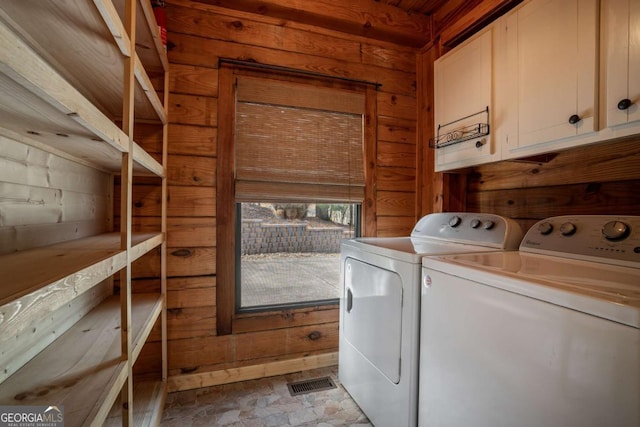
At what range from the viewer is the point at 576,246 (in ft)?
3.55

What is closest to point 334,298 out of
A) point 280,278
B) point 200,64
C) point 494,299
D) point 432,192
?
point 280,278

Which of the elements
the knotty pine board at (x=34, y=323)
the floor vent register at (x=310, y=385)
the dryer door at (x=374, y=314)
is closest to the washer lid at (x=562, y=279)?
the dryer door at (x=374, y=314)

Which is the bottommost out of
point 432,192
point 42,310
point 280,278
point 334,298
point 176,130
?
point 334,298

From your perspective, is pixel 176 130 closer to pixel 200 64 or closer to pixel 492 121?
pixel 200 64

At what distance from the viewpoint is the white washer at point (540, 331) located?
0.59 metres

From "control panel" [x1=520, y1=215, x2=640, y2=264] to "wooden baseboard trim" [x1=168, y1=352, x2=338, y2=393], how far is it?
1489 mm

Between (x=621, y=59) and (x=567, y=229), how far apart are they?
640mm

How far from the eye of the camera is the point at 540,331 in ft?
2.32

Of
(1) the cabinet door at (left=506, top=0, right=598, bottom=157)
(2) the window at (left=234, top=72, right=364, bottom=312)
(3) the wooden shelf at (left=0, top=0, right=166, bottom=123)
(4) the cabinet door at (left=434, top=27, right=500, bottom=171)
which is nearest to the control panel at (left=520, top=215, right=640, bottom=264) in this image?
(1) the cabinet door at (left=506, top=0, right=598, bottom=157)

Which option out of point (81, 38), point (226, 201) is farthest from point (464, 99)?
point (81, 38)

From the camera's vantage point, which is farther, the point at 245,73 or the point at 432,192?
the point at 432,192

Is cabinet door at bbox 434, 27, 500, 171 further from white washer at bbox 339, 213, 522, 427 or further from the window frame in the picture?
the window frame

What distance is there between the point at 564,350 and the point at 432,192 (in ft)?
5.24

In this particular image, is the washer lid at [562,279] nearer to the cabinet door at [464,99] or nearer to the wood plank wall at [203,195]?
the cabinet door at [464,99]
